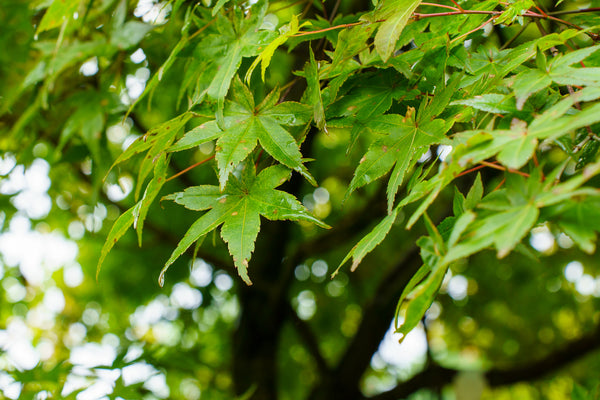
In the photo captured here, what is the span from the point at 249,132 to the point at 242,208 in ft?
0.34

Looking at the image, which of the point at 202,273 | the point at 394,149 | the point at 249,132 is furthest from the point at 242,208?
the point at 202,273

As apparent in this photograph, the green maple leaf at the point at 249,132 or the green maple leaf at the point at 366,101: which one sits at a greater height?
the green maple leaf at the point at 249,132

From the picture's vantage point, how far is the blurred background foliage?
1.14 metres

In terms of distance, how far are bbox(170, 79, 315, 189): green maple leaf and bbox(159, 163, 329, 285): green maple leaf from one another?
0.03 metres

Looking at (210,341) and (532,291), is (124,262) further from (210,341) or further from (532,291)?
(532,291)

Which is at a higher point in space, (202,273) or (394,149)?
(394,149)

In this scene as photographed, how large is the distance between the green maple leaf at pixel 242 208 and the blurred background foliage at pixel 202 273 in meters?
0.14

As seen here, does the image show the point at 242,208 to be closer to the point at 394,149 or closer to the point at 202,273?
the point at 394,149

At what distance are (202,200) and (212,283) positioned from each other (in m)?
2.42

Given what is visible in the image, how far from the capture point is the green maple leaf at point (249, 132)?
604mm

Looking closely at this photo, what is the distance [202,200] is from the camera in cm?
65

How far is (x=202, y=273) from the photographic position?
2898mm

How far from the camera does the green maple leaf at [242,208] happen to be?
1.93ft

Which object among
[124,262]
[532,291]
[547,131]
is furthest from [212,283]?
[547,131]
